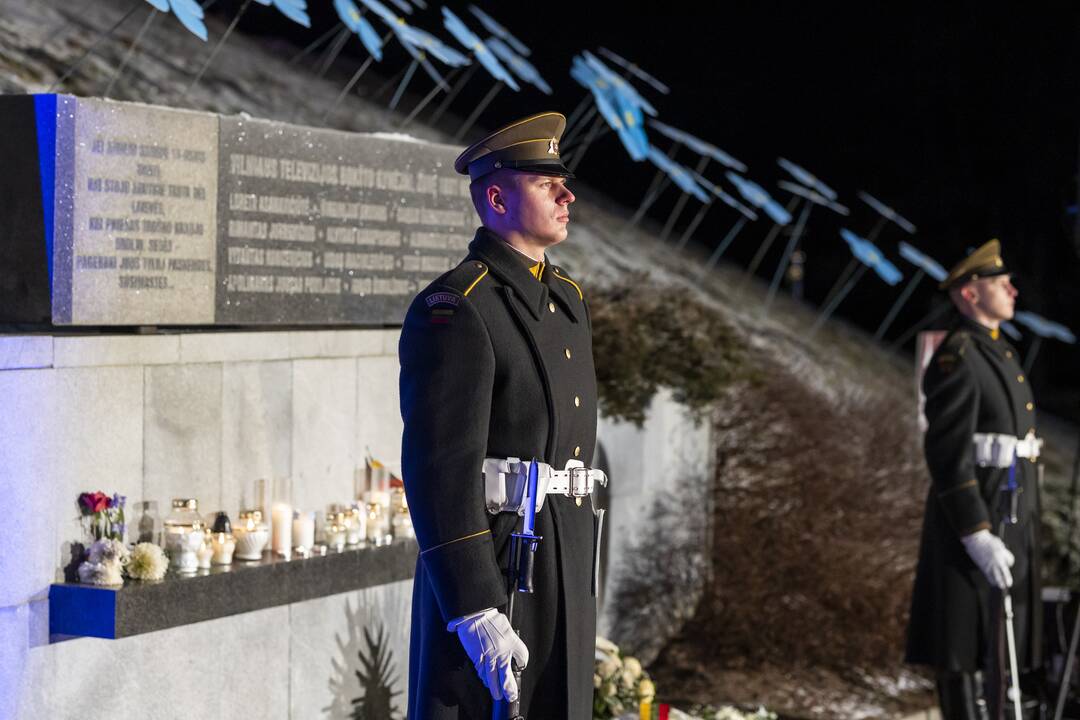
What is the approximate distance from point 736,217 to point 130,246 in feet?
33.2

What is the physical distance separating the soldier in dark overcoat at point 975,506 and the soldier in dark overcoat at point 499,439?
2.58 metres

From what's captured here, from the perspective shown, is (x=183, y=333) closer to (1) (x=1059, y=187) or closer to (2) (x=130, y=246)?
(2) (x=130, y=246)

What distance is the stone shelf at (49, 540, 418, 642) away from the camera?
14.2ft

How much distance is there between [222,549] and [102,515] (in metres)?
0.43

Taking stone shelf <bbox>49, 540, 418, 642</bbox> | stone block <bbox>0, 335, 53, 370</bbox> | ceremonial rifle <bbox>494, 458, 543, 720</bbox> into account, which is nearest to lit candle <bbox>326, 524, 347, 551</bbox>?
stone shelf <bbox>49, 540, 418, 642</bbox>

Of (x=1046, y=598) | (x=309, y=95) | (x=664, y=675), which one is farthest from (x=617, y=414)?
(x=309, y=95)

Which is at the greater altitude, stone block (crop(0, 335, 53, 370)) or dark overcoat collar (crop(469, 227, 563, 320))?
dark overcoat collar (crop(469, 227, 563, 320))

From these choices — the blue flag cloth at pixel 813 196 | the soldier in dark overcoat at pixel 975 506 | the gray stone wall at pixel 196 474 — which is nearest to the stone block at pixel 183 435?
the gray stone wall at pixel 196 474

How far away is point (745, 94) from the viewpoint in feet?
47.1

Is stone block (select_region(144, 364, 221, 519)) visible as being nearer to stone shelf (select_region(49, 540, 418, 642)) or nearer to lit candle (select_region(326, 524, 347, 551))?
stone shelf (select_region(49, 540, 418, 642))

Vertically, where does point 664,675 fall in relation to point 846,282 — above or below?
below

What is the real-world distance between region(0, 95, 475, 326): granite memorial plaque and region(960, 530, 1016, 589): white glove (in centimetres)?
213

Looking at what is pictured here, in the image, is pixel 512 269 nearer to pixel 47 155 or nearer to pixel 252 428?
pixel 47 155

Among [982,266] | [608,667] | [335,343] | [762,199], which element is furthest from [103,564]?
[762,199]
